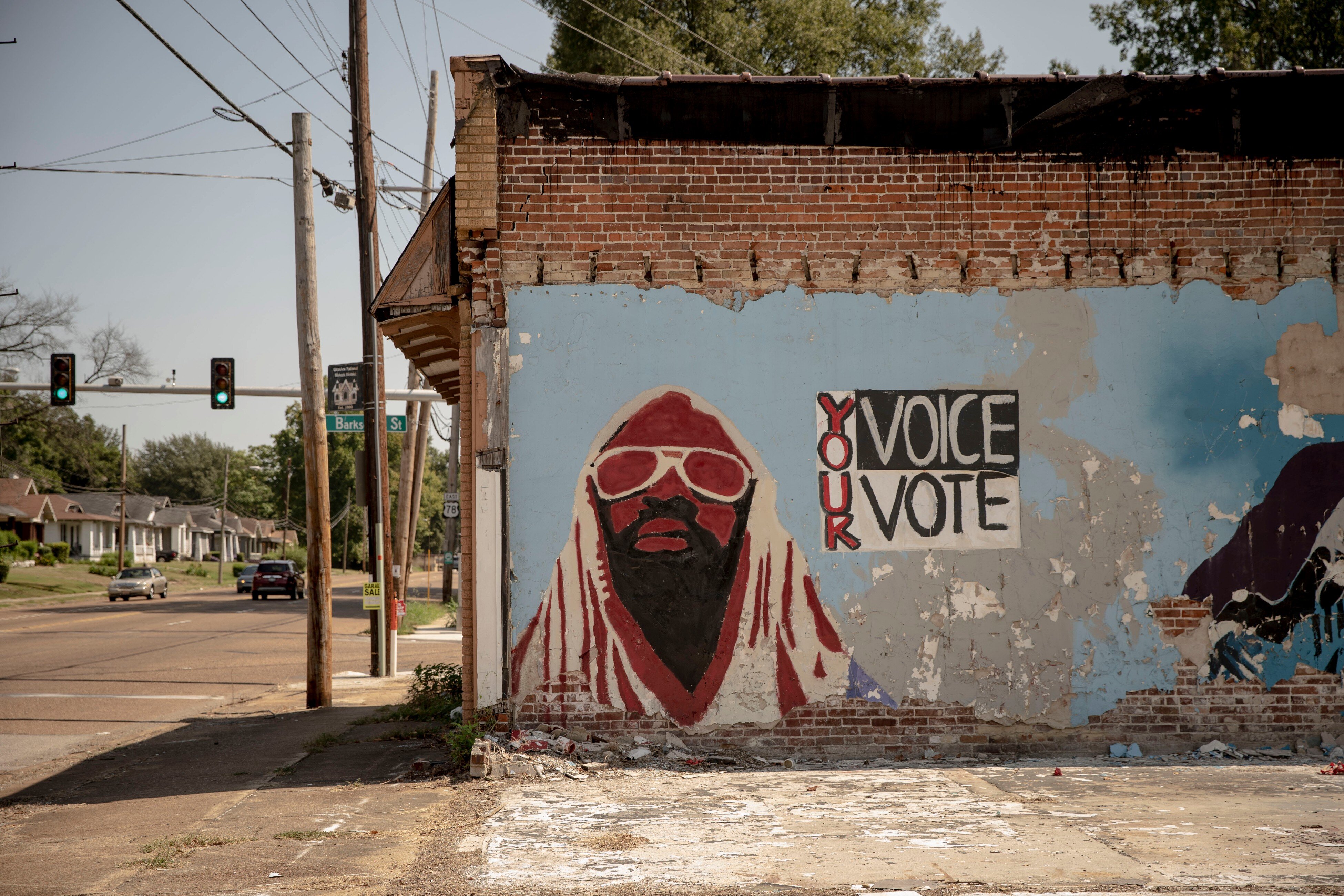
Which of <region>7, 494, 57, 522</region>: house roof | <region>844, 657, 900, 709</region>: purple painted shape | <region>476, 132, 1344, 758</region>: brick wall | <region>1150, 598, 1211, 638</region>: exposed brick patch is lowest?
<region>844, 657, 900, 709</region>: purple painted shape

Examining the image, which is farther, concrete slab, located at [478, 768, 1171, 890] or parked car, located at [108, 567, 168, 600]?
parked car, located at [108, 567, 168, 600]

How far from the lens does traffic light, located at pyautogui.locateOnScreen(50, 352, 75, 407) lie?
18.8 metres

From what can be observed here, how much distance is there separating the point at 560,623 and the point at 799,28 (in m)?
25.3

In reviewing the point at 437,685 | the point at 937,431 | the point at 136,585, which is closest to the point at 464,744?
the point at 437,685

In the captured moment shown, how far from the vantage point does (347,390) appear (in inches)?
617

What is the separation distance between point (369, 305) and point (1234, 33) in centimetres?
2288

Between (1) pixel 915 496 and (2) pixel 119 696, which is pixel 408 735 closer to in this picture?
(1) pixel 915 496

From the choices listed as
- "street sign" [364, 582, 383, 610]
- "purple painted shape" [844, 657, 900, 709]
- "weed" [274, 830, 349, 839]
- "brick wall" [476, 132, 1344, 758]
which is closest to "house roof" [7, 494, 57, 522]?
"street sign" [364, 582, 383, 610]

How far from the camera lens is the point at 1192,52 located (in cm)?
2764

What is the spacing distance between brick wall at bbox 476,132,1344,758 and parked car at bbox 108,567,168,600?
4056cm

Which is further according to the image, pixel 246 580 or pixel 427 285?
pixel 246 580

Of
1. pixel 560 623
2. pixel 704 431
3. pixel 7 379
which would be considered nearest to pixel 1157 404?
pixel 704 431

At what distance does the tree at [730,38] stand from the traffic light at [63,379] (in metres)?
15.6

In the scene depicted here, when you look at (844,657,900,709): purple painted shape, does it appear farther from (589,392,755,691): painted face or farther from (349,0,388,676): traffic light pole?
(349,0,388,676): traffic light pole
